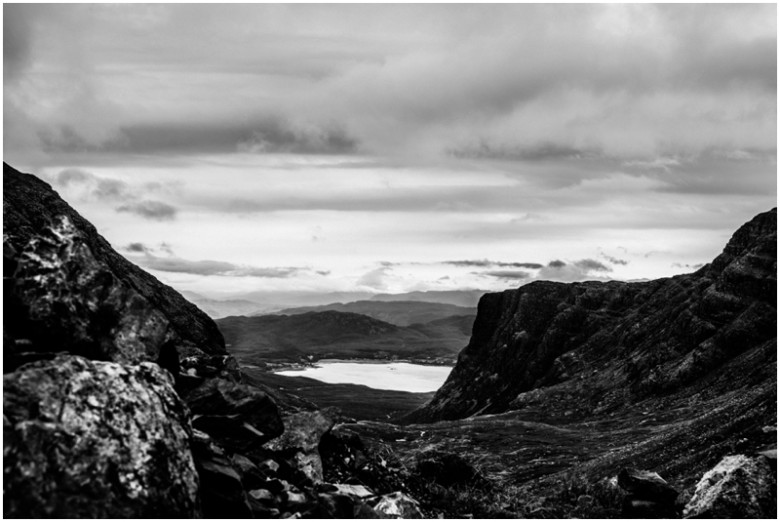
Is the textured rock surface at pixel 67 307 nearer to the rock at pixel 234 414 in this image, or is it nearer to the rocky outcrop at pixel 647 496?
the rock at pixel 234 414

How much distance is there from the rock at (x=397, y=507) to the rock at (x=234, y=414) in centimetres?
570

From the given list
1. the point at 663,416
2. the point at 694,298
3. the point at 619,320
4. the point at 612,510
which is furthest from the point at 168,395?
the point at 619,320

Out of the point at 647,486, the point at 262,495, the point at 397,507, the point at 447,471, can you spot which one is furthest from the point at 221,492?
the point at 647,486

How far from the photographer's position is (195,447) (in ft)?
73.5

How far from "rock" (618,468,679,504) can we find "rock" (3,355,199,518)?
69.6ft

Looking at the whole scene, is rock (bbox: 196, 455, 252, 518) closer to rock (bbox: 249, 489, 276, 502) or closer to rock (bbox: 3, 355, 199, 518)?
rock (bbox: 249, 489, 276, 502)

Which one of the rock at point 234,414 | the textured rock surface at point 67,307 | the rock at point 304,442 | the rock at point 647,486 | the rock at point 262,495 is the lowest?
the rock at point 647,486

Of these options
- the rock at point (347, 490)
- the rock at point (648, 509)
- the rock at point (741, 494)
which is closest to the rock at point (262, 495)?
the rock at point (347, 490)

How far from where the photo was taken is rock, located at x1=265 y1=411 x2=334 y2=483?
2777cm

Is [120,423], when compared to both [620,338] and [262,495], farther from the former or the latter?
[620,338]

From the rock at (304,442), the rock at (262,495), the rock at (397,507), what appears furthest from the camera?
the rock at (304,442)

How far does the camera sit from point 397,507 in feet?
80.3

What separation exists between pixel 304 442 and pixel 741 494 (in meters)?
17.6

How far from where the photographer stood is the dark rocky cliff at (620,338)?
10981 cm
